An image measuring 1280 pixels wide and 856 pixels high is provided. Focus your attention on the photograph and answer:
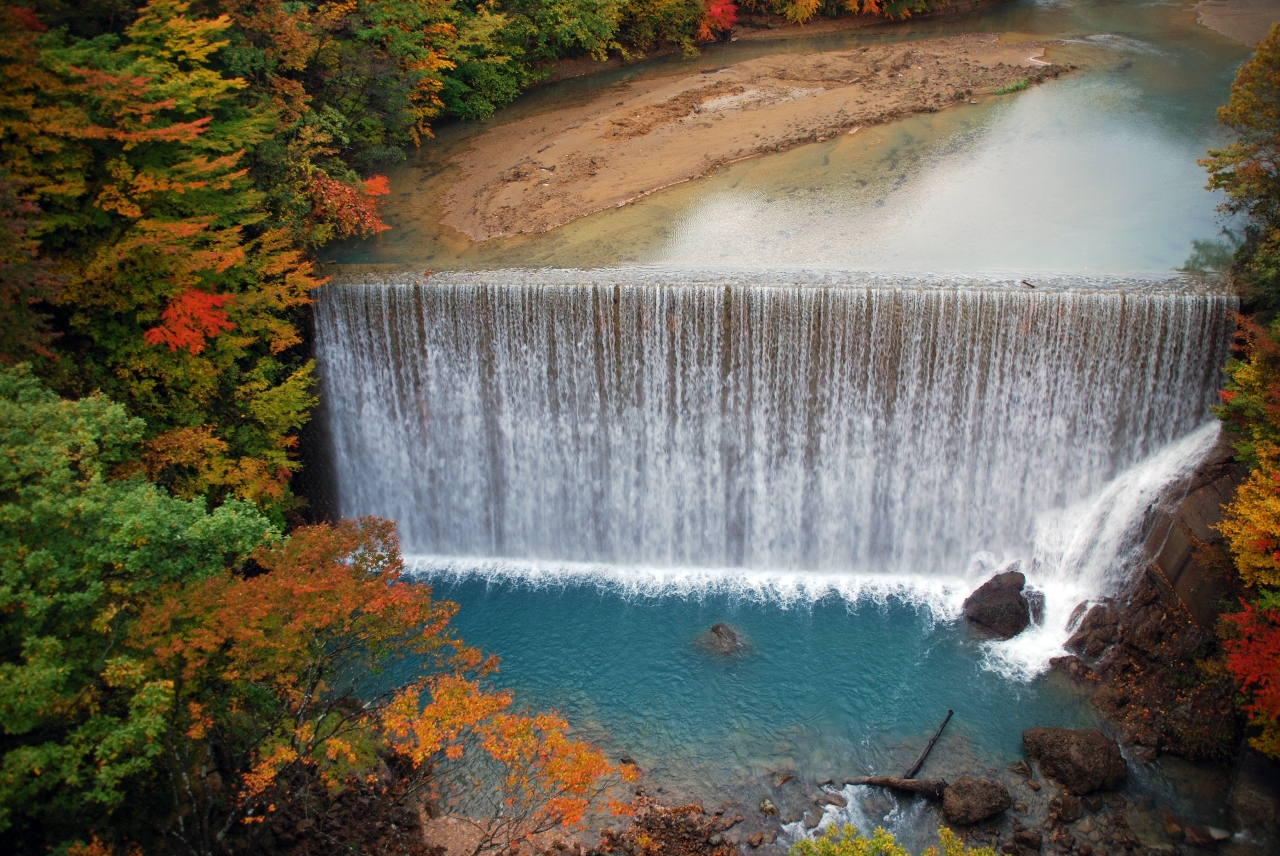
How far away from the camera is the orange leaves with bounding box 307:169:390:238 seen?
16.9 meters

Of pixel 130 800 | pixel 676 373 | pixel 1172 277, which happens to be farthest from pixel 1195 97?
pixel 130 800

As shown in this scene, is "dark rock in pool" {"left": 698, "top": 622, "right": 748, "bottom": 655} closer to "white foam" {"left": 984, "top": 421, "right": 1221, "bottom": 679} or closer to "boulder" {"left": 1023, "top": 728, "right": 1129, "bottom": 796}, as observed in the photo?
"white foam" {"left": 984, "top": 421, "right": 1221, "bottom": 679}

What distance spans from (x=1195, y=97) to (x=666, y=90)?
14.9m

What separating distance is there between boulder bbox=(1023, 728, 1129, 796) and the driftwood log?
1558 millimetres

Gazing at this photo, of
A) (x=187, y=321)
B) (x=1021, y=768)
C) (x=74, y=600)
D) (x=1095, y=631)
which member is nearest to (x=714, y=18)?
(x=187, y=321)

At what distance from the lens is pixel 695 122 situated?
966 inches

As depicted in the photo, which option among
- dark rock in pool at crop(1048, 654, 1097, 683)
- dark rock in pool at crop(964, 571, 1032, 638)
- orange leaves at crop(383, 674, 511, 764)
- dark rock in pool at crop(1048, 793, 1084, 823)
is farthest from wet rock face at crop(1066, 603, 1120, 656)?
orange leaves at crop(383, 674, 511, 764)

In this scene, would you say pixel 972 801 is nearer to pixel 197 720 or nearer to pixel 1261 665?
pixel 1261 665

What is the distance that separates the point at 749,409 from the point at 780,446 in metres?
0.95

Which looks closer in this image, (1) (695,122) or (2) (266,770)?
(2) (266,770)

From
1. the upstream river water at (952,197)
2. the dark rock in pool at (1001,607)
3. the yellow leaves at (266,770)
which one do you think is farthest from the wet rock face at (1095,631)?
the yellow leaves at (266,770)

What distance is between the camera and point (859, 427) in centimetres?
1608

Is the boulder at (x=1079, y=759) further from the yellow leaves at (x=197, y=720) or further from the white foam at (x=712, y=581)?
the yellow leaves at (x=197, y=720)

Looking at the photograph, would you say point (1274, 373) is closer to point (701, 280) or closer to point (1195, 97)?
point (701, 280)
